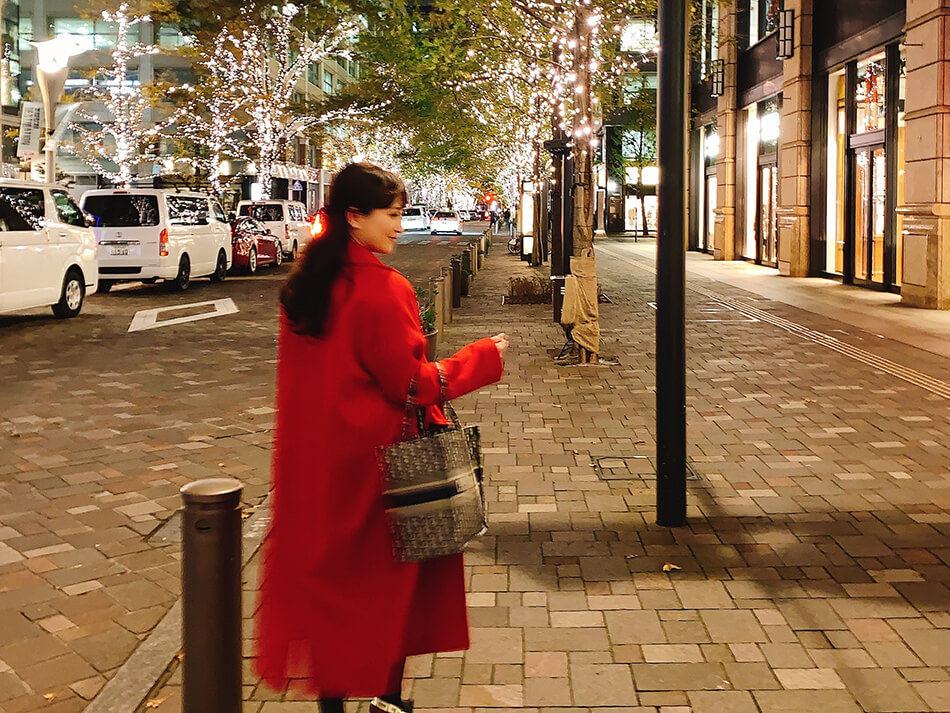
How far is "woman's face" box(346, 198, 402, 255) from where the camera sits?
3.02m

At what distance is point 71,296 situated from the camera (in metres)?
15.6

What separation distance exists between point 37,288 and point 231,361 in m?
4.36

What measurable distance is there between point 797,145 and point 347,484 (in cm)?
2126

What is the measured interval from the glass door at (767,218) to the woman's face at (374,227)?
2393cm

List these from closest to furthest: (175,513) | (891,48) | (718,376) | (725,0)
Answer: (175,513) < (718,376) < (725,0) < (891,48)

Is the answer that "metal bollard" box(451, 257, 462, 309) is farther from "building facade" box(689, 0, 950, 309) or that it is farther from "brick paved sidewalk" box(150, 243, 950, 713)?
"brick paved sidewalk" box(150, 243, 950, 713)

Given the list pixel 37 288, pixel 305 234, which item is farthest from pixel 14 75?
pixel 37 288

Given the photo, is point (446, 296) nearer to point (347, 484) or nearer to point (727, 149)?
point (347, 484)

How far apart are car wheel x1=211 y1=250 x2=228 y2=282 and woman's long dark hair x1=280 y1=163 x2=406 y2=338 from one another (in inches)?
815

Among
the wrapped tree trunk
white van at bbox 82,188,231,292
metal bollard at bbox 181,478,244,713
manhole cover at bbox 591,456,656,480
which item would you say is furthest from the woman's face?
white van at bbox 82,188,231,292

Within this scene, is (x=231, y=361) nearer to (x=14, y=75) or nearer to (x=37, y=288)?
(x=37, y=288)

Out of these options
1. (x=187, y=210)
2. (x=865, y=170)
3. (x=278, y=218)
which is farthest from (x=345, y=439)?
(x=278, y=218)

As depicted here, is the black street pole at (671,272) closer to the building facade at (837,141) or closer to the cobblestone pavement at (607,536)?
the cobblestone pavement at (607,536)

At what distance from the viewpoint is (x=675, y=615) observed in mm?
4391
